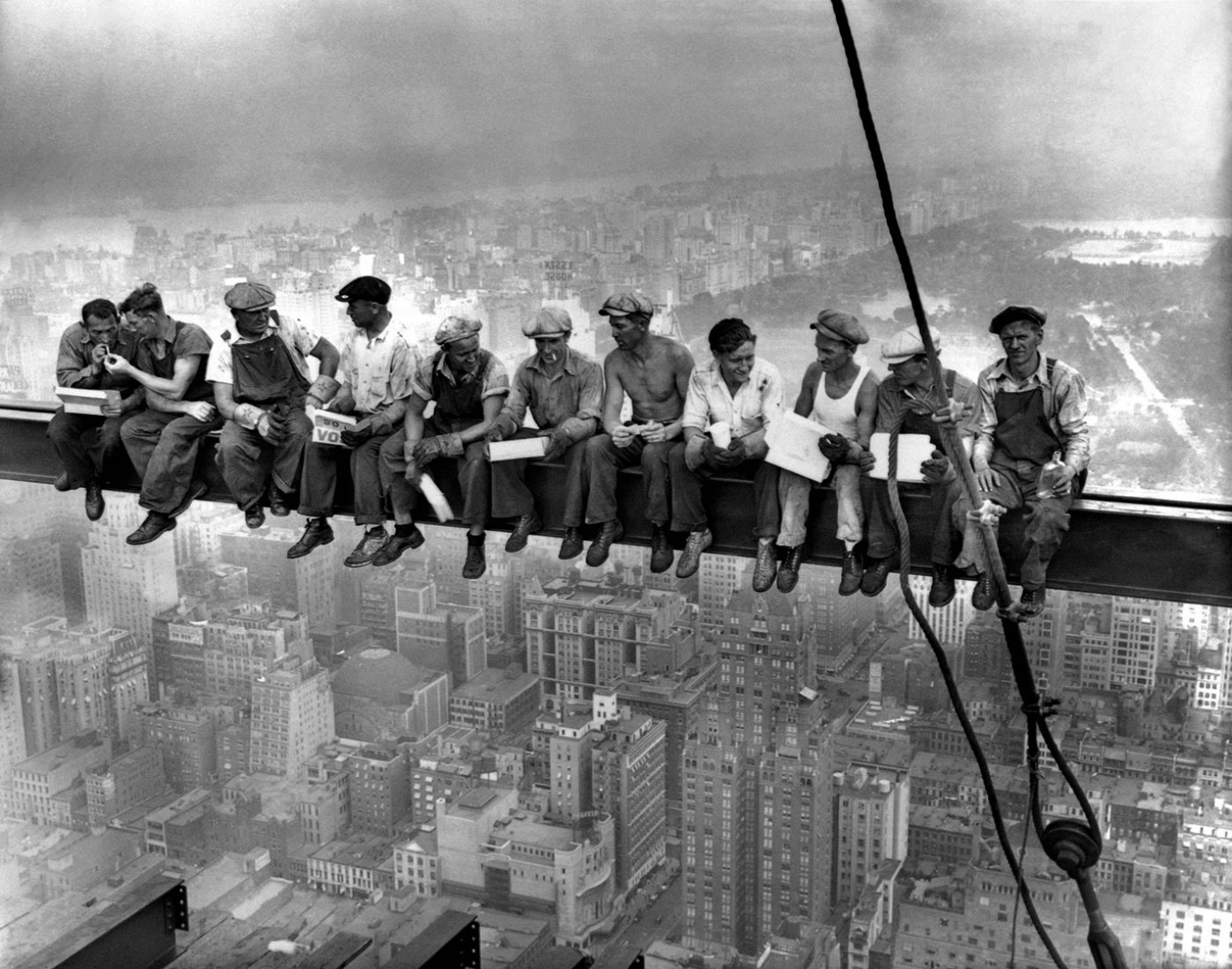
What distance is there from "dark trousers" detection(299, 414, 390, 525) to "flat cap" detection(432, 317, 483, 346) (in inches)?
31.1

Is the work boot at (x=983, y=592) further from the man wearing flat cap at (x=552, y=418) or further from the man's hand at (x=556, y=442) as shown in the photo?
the man's hand at (x=556, y=442)

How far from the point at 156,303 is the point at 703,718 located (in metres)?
10.9

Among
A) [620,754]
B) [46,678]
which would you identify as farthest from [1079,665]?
[46,678]

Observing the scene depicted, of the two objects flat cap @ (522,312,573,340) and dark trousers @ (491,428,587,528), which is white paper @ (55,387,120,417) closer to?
dark trousers @ (491,428,587,528)

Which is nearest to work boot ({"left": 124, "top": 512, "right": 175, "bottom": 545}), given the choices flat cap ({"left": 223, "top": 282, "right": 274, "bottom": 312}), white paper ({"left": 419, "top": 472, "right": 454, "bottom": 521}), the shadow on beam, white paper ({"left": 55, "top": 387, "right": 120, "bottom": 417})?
white paper ({"left": 55, "top": 387, "right": 120, "bottom": 417})

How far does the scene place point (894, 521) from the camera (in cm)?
783

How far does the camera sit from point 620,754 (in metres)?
19.4

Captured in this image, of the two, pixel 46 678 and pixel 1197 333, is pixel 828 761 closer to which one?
pixel 1197 333

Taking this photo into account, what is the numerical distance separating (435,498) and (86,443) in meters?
2.77

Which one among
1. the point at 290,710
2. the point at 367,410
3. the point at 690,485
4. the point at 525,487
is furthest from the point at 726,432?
the point at 290,710

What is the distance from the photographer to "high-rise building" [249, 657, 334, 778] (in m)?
22.0

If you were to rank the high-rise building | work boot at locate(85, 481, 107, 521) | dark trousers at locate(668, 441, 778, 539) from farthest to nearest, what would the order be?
the high-rise building < work boot at locate(85, 481, 107, 521) < dark trousers at locate(668, 441, 778, 539)

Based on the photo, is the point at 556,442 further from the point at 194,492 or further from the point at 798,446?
the point at 194,492

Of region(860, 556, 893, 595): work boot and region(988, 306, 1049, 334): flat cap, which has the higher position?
region(988, 306, 1049, 334): flat cap
